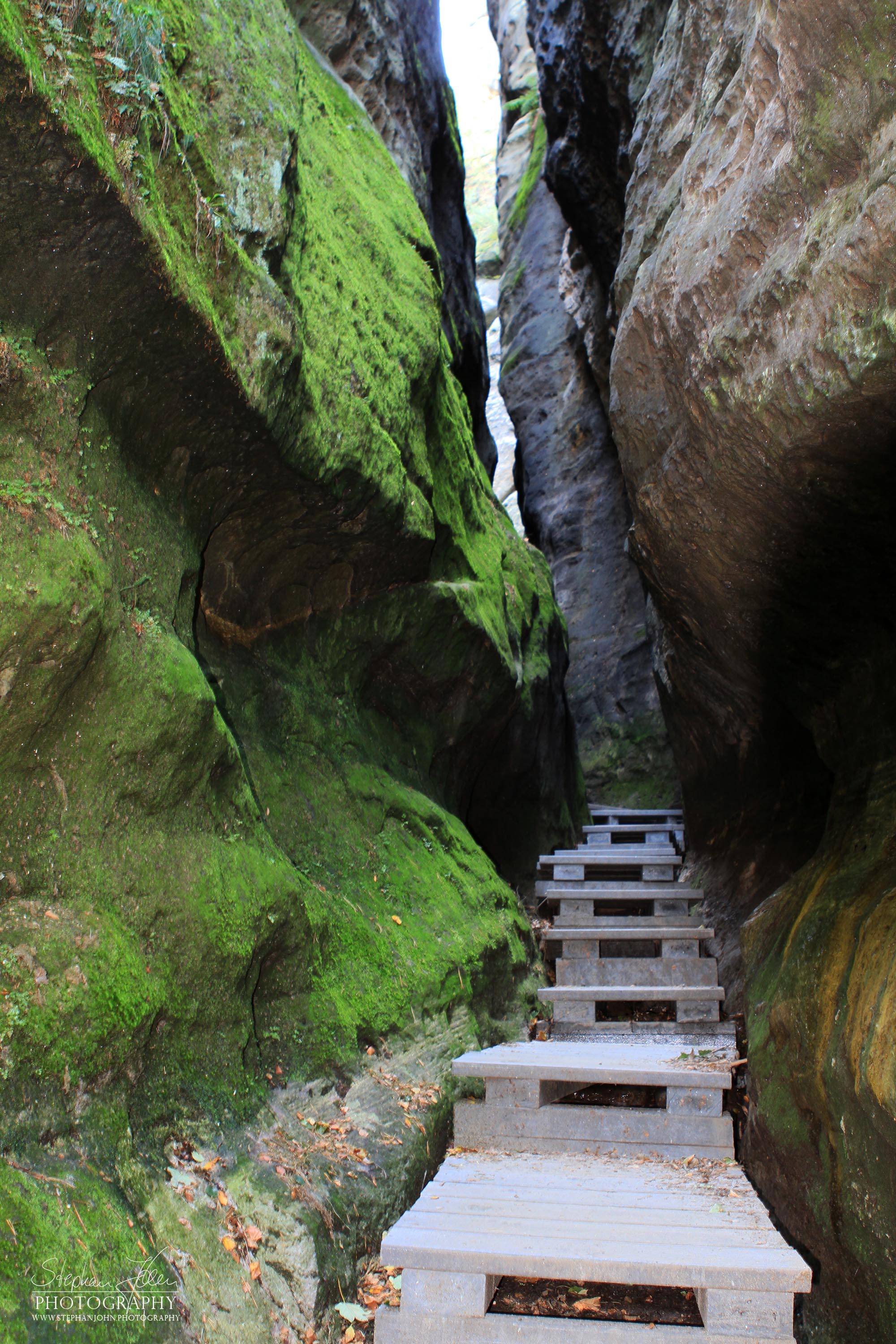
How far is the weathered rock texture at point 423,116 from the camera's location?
28.8 ft

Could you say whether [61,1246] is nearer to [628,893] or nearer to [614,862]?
[628,893]

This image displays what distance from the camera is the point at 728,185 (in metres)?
3.88

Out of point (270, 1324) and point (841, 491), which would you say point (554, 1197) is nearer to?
point (270, 1324)

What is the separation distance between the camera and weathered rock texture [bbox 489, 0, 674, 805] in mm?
15148

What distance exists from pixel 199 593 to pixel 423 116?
9.44 meters

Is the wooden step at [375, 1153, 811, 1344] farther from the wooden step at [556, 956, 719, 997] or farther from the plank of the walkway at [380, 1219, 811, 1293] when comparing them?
the wooden step at [556, 956, 719, 997]

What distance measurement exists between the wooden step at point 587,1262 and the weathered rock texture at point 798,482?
416 millimetres

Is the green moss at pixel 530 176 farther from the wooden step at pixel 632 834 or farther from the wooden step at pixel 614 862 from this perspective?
the wooden step at pixel 614 862

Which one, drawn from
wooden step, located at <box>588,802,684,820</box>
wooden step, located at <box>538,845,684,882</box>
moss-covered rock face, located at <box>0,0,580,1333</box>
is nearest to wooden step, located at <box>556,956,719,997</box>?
moss-covered rock face, located at <box>0,0,580,1333</box>

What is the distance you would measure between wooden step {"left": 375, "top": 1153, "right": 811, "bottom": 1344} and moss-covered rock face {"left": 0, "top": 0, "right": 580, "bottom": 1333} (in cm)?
94

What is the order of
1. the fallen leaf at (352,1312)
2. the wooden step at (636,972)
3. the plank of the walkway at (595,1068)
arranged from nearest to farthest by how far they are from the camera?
1. the fallen leaf at (352,1312)
2. the plank of the walkway at (595,1068)
3. the wooden step at (636,972)

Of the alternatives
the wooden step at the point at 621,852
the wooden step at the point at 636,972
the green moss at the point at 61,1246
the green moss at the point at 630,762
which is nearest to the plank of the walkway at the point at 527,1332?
the green moss at the point at 61,1246

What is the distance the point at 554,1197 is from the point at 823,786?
3785mm

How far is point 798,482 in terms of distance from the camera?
4.08 m
